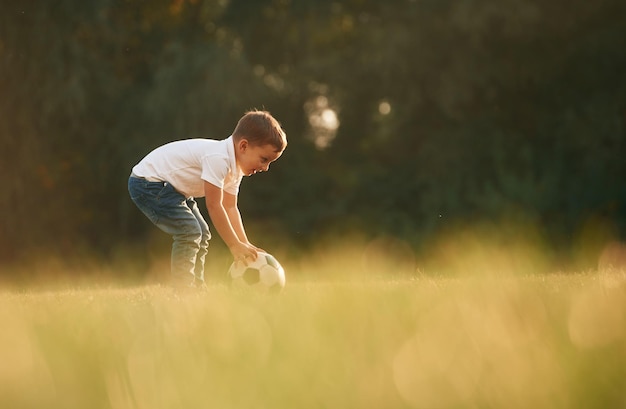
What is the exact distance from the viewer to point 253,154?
5559 millimetres

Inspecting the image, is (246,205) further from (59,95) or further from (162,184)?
Result: (162,184)

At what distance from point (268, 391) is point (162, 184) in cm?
411

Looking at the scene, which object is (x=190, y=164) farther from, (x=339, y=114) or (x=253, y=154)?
(x=339, y=114)

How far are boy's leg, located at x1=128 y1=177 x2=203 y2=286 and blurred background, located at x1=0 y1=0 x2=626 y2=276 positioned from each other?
8.94 metres

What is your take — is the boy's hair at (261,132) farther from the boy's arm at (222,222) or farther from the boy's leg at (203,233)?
the boy's leg at (203,233)

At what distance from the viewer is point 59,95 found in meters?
15.3

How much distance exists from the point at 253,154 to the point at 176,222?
0.83 metres

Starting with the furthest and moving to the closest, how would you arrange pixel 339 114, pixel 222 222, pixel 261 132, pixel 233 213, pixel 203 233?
pixel 339 114
pixel 233 213
pixel 203 233
pixel 261 132
pixel 222 222

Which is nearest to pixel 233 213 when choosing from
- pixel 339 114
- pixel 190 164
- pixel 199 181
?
pixel 199 181

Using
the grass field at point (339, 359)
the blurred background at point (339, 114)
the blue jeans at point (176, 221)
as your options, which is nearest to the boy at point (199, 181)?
the blue jeans at point (176, 221)

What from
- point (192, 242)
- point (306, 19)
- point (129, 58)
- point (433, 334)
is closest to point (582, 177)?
point (306, 19)

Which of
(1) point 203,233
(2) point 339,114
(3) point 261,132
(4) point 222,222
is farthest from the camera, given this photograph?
(2) point 339,114

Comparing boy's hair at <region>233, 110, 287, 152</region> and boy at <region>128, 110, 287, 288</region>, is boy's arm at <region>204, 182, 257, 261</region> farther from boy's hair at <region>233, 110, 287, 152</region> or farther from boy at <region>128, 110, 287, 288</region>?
boy's hair at <region>233, 110, 287, 152</region>

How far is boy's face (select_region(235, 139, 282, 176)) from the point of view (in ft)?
18.2
